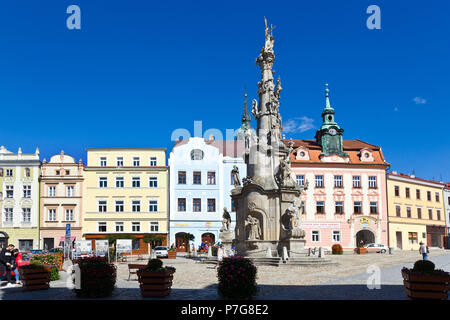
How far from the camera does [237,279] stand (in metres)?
11.2

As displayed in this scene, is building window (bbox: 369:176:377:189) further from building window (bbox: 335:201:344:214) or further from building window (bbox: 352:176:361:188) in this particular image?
building window (bbox: 335:201:344:214)

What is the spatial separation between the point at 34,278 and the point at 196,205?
37474 millimetres

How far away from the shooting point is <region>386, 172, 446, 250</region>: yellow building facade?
53219mm

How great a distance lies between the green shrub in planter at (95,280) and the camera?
11.7 meters

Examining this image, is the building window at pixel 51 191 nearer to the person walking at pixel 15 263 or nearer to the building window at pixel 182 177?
the building window at pixel 182 177

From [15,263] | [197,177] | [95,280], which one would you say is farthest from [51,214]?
[95,280]

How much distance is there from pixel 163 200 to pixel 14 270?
35.9 meters

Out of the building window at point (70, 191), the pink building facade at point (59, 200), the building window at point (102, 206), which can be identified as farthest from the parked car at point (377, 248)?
the building window at point (70, 191)

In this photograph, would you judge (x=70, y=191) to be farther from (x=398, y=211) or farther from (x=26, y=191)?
(x=398, y=211)

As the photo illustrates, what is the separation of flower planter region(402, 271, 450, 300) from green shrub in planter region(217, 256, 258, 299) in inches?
146

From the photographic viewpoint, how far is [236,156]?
177 ft

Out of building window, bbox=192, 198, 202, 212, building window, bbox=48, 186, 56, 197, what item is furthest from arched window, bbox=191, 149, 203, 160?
building window, bbox=48, 186, 56, 197

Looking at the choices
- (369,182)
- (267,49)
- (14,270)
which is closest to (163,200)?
(369,182)

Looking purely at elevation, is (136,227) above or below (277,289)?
above
